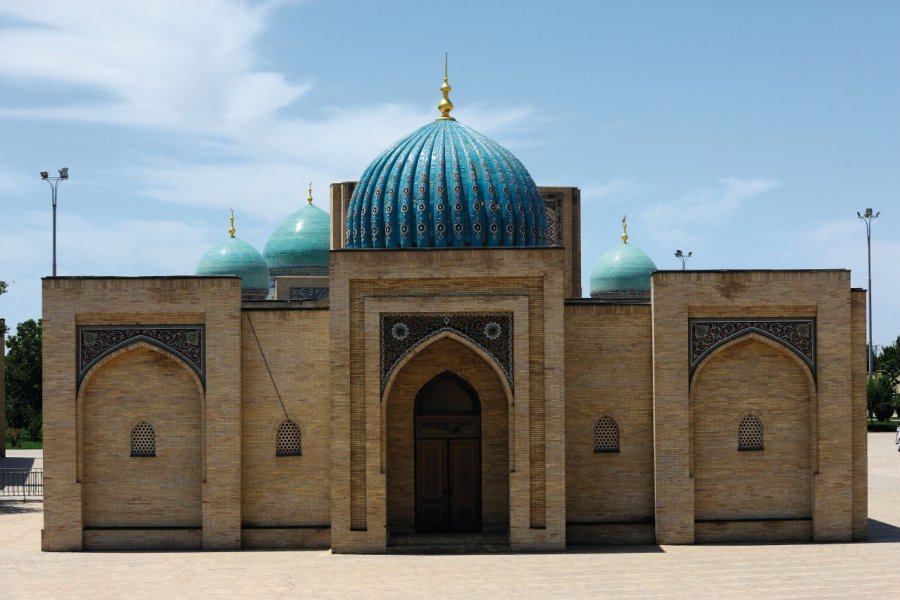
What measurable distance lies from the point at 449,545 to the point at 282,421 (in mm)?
2698

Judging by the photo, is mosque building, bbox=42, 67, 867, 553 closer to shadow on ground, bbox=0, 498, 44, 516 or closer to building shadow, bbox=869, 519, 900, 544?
building shadow, bbox=869, 519, 900, 544

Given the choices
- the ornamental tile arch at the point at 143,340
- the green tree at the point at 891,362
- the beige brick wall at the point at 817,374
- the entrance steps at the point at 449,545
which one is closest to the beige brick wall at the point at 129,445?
the ornamental tile arch at the point at 143,340

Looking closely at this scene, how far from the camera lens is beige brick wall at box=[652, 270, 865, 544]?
631 inches

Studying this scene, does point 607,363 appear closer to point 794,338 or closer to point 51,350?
point 794,338

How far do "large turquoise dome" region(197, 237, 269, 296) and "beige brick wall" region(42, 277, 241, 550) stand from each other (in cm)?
941

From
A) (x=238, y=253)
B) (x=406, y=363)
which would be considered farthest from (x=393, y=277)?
(x=238, y=253)

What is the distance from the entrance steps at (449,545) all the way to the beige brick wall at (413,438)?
0.60m

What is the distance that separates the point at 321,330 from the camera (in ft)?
53.5

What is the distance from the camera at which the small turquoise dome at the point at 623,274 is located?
26953 millimetres

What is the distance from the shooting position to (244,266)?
84.6ft

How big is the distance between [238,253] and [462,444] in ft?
35.4

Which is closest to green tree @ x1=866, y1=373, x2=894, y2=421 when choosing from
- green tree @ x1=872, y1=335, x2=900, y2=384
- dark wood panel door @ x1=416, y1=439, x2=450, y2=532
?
green tree @ x1=872, y1=335, x2=900, y2=384

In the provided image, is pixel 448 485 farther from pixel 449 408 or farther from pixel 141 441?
pixel 141 441

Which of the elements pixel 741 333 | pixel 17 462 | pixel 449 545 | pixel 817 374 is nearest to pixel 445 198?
pixel 741 333
